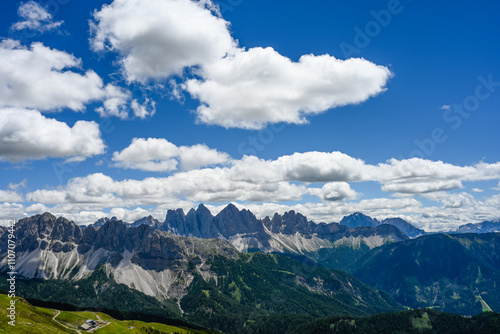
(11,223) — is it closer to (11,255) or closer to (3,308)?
(11,255)

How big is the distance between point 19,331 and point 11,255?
145ft

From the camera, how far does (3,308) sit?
191m

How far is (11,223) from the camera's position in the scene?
16000 centimetres

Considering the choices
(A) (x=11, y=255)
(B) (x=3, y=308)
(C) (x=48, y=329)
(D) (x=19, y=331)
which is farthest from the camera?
(B) (x=3, y=308)

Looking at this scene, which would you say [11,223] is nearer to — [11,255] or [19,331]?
[11,255]

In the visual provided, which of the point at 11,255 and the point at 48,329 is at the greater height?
the point at 11,255

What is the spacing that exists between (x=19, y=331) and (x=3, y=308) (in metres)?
46.5

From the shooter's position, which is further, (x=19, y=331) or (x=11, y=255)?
(x=19, y=331)

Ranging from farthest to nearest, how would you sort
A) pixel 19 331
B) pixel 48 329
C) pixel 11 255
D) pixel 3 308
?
pixel 3 308
pixel 48 329
pixel 19 331
pixel 11 255

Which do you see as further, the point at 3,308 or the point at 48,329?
the point at 3,308

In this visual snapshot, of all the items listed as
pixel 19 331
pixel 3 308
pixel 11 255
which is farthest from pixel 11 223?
pixel 3 308

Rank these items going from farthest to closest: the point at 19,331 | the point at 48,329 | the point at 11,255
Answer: the point at 48,329 → the point at 19,331 → the point at 11,255

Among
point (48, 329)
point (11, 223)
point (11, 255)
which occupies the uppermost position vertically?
point (11, 223)

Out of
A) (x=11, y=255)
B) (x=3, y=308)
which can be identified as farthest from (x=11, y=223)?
(x=3, y=308)
